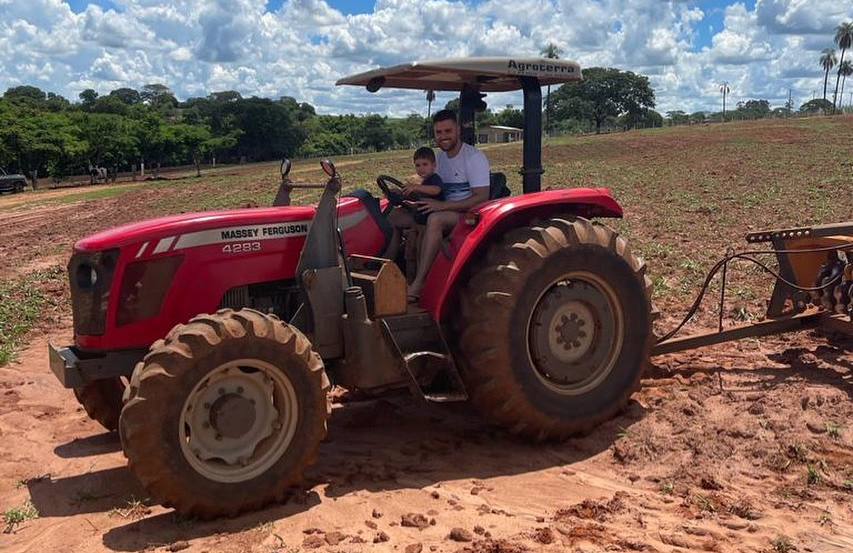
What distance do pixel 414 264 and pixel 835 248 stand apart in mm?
3245

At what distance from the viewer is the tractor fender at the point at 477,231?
502cm

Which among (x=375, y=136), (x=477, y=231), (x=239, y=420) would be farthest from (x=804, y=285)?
(x=375, y=136)

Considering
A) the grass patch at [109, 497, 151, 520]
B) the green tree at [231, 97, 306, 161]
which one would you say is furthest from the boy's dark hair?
the green tree at [231, 97, 306, 161]

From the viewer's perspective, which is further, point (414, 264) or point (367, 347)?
point (414, 264)

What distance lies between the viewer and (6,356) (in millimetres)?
7680

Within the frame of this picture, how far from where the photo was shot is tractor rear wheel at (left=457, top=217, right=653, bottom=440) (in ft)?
16.3

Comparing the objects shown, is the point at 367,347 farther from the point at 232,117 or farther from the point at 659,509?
the point at 232,117

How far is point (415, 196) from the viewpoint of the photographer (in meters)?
5.48

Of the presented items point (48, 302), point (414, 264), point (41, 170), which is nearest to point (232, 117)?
point (41, 170)

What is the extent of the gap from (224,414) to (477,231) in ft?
6.22

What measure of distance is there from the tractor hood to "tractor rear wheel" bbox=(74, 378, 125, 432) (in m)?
1.07

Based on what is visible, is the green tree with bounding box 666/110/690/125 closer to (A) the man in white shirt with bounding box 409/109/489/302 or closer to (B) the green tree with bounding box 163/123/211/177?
(B) the green tree with bounding box 163/123/211/177

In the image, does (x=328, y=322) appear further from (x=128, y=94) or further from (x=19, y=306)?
(x=128, y=94)

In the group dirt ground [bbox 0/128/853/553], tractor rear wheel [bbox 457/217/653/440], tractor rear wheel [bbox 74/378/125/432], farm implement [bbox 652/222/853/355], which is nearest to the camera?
dirt ground [bbox 0/128/853/553]
